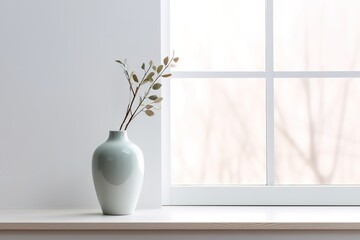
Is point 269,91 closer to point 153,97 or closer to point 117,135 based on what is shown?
point 153,97

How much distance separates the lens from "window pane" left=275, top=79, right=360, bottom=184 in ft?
9.11

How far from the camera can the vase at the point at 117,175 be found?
7.65ft

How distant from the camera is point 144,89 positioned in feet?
8.46

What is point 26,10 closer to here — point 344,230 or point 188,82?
point 188,82

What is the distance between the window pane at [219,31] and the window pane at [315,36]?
88 millimetres

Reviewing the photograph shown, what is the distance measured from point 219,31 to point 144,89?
459mm

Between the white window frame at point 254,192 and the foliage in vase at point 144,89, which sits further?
the white window frame at point 254,192

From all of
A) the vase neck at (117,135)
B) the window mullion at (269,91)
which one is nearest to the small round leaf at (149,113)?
the vase neck at (117,135)

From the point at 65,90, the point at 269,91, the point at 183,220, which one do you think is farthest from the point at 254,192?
the point at 65,90

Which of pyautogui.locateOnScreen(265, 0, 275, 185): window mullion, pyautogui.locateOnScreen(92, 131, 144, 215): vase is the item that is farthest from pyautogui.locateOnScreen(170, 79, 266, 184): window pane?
pyautogui.locateOnScreen(92, 131, 144, 215): vase

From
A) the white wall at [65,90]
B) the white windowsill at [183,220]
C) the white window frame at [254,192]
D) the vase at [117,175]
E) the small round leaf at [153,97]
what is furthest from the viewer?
the white window frame at [254,192]

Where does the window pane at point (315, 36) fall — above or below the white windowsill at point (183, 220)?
above

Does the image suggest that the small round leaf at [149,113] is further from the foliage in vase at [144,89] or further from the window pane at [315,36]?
the window pane at [315,36]

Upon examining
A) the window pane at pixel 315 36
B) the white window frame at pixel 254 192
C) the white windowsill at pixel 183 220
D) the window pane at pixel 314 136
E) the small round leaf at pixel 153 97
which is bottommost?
the white windowsill at pixel 183 220
